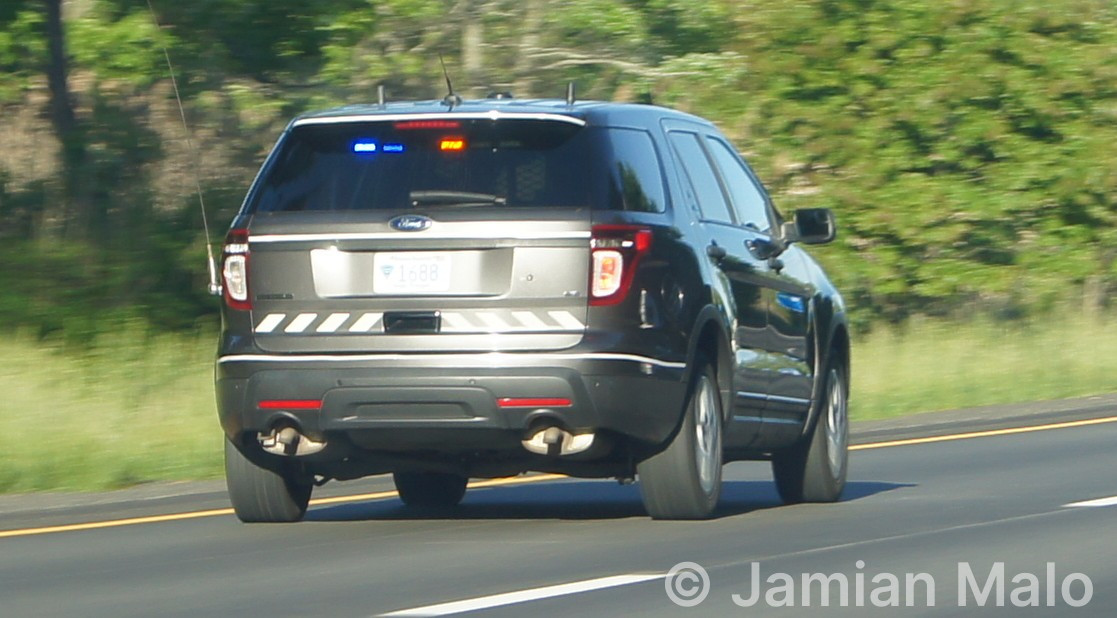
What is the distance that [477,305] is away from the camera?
9297 mm

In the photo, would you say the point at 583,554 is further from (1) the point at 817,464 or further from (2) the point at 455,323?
(1) the point at 817,464

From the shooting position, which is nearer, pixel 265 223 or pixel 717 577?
pixel 717 577

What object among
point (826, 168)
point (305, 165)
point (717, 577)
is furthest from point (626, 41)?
point (717, 577)

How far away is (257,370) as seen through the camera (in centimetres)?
953

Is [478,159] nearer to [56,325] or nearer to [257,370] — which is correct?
[257,370]

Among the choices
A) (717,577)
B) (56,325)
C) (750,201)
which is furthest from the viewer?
(56,325)

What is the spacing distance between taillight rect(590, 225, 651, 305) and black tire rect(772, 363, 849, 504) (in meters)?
2.45

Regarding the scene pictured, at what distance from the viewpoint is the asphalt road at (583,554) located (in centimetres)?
784

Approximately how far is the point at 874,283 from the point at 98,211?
877 cm

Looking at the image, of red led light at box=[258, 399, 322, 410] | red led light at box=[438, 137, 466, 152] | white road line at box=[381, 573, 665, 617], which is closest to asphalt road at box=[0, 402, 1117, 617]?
white road line at box=[381, 573, 665, 617]

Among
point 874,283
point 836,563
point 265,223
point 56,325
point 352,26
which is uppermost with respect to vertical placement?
point 265,223

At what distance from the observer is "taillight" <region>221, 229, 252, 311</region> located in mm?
9648

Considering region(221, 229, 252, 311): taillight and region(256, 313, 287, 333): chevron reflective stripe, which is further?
region(221, 229, 252, 311): taillight

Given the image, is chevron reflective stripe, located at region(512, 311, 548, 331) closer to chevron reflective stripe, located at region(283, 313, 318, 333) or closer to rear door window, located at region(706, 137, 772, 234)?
chevron reflective stripe, located at region(283, 313, 318, 333)
